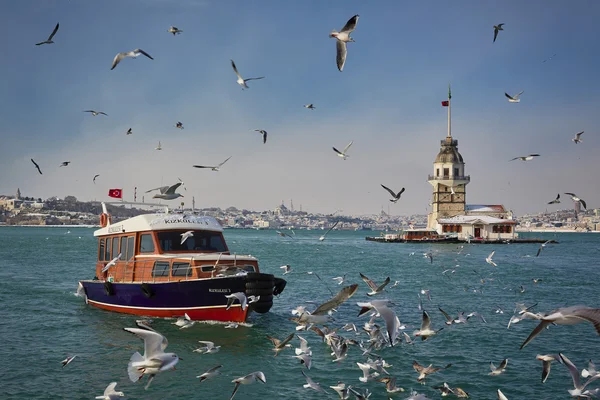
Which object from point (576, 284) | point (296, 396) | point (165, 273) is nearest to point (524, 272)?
point (576, 284)

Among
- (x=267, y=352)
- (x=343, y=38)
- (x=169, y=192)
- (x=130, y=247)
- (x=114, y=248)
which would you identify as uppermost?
(x=343, y=38)

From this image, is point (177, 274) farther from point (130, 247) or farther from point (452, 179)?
point (452, 179)

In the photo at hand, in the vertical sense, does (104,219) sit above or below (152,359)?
above

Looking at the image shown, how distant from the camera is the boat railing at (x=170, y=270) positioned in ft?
64.4

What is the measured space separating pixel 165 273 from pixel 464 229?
96111 millimetres

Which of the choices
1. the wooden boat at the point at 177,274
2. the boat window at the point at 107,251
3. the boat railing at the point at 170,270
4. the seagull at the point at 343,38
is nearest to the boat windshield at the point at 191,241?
the wooden boat at the point at 177,274

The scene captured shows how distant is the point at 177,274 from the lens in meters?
20.1

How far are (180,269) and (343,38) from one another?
12449mm

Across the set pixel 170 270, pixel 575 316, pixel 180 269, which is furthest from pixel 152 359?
pixel 170 270

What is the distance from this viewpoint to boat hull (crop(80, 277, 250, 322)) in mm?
18766

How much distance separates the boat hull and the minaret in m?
101

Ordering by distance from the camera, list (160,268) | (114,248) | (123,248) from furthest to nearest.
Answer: (114,248)
(123,248)
(160,268)

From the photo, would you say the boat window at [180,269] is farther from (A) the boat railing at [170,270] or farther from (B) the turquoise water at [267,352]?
(B) the turquoise water at [267,352]

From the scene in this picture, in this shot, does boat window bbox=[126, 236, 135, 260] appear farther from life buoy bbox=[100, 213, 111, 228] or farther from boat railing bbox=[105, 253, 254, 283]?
life buoy bbox=[100, 213, 111, 228]
